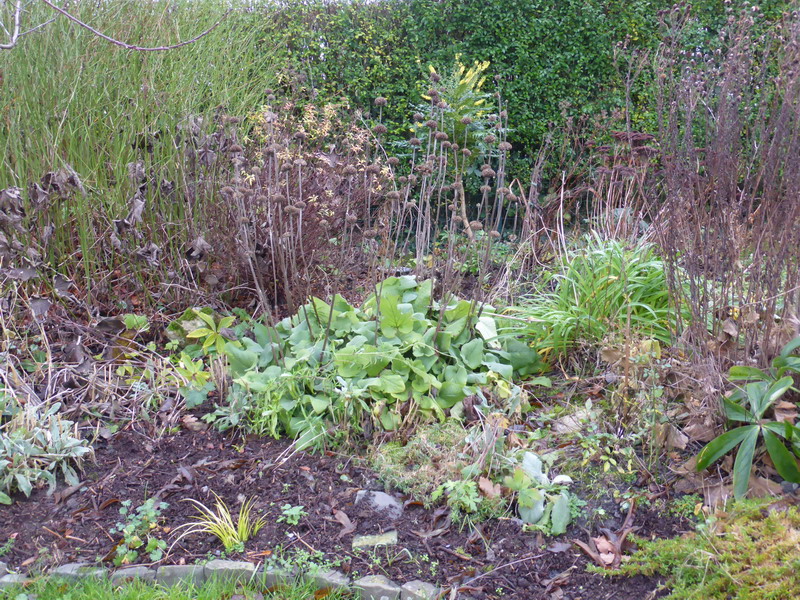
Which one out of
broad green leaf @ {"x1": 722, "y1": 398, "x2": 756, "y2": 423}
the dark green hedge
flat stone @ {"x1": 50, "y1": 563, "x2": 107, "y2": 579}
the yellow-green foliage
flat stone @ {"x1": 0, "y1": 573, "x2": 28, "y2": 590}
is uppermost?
the dark green hedge

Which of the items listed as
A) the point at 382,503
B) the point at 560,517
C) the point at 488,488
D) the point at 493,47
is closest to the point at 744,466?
the point at 560,517

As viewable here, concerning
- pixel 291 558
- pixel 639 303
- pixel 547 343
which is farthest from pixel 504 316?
pixel 291 558

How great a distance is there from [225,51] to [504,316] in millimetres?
4191

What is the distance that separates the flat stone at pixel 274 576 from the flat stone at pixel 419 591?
400 millimetres

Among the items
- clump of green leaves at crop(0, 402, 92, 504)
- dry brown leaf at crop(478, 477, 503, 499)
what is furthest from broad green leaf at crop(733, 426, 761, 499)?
clump of green leaves at crop(0, 402, 92, 504)

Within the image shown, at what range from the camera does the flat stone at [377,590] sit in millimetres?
2363

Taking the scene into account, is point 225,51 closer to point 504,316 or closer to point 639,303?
point 504,316

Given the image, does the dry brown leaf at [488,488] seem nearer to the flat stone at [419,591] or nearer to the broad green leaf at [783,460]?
Result: the flat stone at [419,591]

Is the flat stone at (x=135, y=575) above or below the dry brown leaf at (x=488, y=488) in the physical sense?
below

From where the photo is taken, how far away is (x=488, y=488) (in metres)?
2.73

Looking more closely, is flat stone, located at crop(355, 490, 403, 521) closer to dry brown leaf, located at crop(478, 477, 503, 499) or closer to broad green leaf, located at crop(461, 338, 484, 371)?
dry brown leaf, located at crop(478, 477, 503, 499)

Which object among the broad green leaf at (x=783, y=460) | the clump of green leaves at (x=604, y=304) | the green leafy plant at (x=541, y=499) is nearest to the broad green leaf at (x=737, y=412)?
the broad green leaf at (x=783, y=460)

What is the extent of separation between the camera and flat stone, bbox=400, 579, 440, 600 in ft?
7.70

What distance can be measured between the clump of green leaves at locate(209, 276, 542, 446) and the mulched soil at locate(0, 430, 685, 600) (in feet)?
0.64
